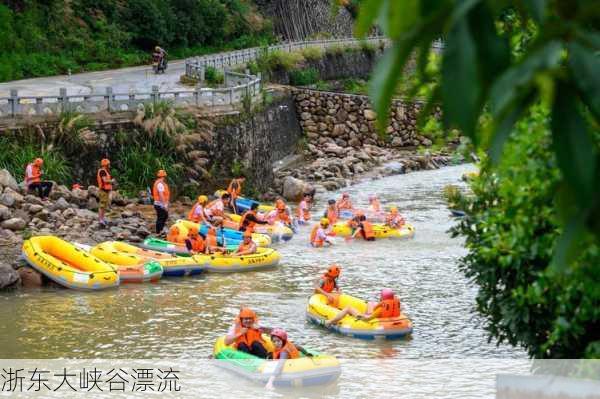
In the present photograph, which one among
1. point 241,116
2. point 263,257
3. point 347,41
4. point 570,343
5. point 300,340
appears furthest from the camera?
point 347,41

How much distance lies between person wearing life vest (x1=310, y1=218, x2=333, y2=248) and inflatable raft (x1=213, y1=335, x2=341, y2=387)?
10412 millimetres

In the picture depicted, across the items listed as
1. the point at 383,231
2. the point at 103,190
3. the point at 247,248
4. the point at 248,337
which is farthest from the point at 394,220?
the point at 248,337

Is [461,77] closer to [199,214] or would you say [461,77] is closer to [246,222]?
[246,222]

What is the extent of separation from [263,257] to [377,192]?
1211 cm

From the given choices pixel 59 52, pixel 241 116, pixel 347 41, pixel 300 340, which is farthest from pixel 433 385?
pixel 347 41

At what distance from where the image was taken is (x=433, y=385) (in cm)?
1394

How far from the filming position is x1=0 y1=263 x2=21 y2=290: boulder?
1922 cm

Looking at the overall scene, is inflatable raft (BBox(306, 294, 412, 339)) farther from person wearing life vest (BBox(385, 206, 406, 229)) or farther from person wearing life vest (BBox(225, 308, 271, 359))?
person wearing life vest (BBox(385, 206, 406, 229))

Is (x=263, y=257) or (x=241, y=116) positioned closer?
(x=263, y=257)

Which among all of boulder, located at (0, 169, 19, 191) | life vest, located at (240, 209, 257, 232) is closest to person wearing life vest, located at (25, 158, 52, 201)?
boulder, located at (0, 169, 19, 191)

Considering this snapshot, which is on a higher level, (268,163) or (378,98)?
(378,98)

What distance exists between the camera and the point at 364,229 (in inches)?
1001

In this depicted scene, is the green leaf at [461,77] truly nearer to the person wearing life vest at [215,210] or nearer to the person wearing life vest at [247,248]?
the person wearing life vest at [247,248]

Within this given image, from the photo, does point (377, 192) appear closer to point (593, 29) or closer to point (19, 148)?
point (19, 148)
